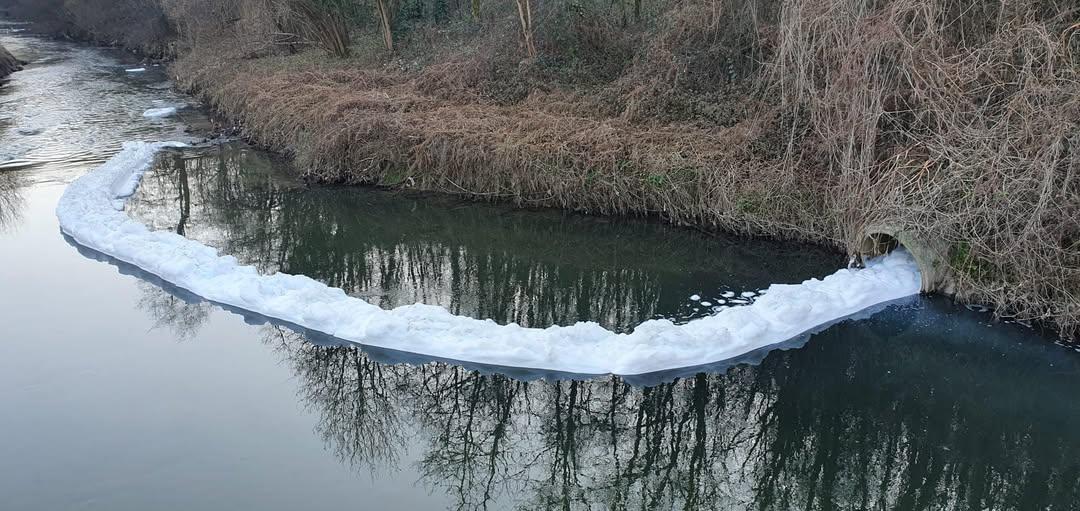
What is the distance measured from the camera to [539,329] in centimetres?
903

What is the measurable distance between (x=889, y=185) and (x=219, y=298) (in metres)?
8.36

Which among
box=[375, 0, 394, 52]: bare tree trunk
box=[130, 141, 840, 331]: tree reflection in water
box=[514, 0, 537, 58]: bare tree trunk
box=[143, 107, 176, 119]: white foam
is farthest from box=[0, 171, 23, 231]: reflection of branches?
box=[514, 0, 537, 58]: bare tree trunk

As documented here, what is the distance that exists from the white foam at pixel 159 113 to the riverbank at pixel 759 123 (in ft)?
5.44

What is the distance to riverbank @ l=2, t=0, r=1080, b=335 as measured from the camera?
343 inches

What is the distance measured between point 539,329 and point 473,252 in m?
3.07

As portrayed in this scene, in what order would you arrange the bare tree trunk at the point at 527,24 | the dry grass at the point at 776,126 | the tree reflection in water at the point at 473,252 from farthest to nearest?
the bare tree trunk at the point at 527,24 < the tree reflection in water at the point at 473,252 < the dry grass at the point at 776,126

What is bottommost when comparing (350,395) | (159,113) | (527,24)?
(350,395)

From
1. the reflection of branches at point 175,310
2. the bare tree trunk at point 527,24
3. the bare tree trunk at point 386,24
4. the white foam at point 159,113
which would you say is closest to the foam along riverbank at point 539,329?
the reflection of branches at point 175,310

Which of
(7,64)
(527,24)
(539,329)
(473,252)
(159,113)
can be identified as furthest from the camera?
(7,64)

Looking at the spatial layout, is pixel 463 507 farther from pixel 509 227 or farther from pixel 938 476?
pixel 509 227

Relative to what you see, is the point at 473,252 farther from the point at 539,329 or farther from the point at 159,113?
the point at 159,113

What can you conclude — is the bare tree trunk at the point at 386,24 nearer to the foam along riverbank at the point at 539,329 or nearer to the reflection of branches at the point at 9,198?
the reflection of branches at the point at 9,198

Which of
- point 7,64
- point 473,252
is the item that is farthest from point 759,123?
point 7,64

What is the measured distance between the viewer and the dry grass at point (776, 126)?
8680 millimetres
